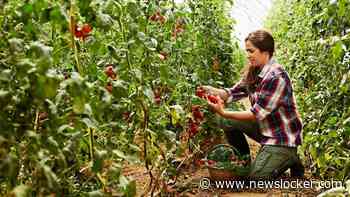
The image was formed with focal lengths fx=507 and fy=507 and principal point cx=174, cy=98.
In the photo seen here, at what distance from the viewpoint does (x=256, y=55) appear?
9.71ft

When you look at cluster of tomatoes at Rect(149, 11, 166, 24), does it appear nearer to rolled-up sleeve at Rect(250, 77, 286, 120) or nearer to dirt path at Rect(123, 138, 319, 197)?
rolled-up sleeve at Rect(250, 77, 286, 120)

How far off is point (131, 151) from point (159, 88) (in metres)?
0.89

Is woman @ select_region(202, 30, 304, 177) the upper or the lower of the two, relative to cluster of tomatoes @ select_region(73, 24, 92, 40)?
lower

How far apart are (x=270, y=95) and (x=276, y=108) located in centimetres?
9

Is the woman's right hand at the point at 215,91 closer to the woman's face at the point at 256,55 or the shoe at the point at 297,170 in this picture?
the woman's face at the point at 256,55

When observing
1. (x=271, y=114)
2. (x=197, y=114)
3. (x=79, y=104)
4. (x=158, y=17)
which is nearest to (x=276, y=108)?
(x=271, y=114)

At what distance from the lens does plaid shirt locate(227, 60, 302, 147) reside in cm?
281

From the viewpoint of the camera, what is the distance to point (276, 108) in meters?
2.84

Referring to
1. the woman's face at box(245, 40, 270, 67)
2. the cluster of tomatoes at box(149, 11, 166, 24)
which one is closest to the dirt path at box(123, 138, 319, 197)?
the woman's face at box(245, 40, 270, 67)

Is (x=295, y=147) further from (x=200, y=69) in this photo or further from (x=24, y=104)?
(x=24, y=104)

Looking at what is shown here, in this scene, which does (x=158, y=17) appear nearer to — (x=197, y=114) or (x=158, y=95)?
(x=158, y=95)

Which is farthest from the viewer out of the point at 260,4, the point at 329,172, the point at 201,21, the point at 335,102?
the point at 260,4

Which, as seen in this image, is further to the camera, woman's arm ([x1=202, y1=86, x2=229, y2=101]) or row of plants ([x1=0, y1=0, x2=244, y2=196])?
woman's arm ([x1=202, y1=86, x2=229, y2=101])

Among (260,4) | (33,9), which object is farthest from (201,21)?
(260,4)
